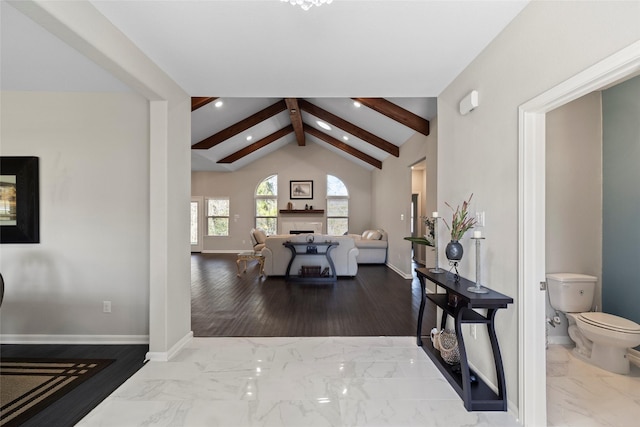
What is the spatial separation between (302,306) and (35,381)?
8.66 ft

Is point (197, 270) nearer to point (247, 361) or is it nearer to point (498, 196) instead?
point (247, 361)

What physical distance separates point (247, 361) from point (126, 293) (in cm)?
138

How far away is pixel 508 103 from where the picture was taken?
73.8 inches

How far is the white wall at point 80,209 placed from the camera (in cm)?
284

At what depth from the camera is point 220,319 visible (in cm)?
354

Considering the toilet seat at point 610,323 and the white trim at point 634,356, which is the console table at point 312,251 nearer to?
the toilet seat at point 610,323

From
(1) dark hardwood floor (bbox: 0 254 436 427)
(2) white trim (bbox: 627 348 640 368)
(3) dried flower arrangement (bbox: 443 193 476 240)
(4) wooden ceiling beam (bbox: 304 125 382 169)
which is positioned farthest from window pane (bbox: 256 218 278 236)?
(2) white trim (bbox: 627 348 640 368)

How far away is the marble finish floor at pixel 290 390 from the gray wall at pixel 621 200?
5.88ft

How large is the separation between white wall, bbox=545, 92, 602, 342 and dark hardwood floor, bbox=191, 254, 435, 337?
5.16ft

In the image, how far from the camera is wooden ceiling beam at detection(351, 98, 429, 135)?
14.9 ft

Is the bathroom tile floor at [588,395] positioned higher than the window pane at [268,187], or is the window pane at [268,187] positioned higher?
the window pane at [268,187]

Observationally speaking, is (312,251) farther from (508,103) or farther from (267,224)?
(267,224)

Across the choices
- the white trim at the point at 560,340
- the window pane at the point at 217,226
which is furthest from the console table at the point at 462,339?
the window pane at the point at 217,226

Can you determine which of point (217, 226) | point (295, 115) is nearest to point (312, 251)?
point (295, 115)
